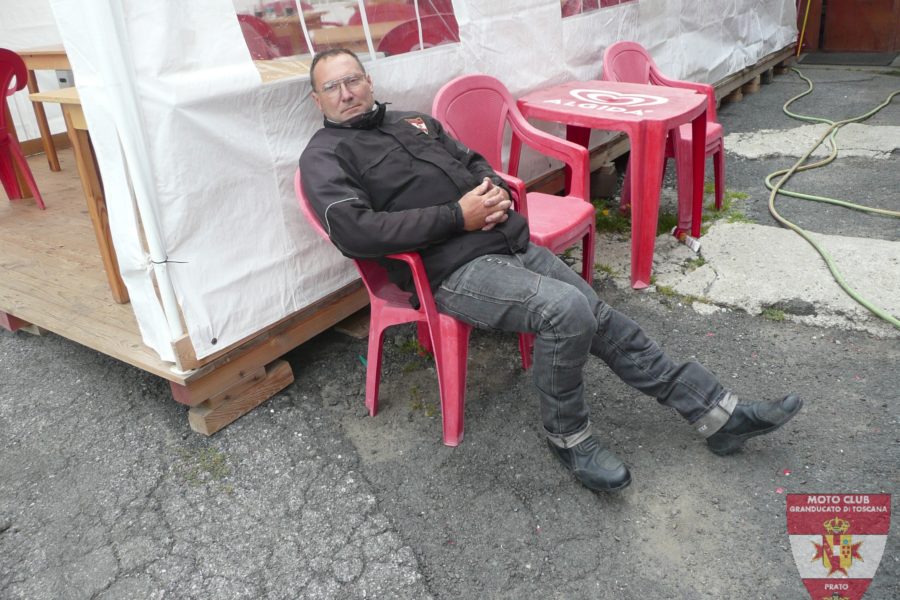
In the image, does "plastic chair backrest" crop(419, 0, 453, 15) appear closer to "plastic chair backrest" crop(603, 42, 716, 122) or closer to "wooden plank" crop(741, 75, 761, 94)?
"plastic chair backrest" crop(603, 42, 716, 122)

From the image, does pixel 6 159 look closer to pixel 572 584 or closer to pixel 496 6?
pixel 496 6

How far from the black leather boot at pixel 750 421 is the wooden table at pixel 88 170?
239 centimetres

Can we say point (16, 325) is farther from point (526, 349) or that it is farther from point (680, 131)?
point (680, 131)

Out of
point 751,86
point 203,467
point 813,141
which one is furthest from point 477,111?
point 751,86

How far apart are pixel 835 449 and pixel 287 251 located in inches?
77.8

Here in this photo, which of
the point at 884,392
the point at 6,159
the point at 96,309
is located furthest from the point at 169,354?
the point at 6,159

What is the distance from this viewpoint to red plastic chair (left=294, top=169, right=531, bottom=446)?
2.19m

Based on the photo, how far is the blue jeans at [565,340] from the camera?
1988mm

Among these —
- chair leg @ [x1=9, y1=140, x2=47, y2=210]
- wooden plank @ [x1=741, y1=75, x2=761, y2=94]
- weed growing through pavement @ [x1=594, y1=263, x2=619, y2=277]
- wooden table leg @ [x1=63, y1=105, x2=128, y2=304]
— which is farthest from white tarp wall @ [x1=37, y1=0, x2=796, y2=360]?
wooden plank @ [x1=741, y1=75, x2=761, y2=94]

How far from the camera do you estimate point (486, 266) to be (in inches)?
84.5

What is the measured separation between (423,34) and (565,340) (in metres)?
1.72

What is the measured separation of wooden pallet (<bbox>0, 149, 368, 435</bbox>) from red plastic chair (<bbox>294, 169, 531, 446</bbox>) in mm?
417

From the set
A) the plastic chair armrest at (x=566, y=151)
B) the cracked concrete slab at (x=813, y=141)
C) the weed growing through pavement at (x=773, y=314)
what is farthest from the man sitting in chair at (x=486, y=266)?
the cracked concrete slab at (x=813, y=141)

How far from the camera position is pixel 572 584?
1802 mm
